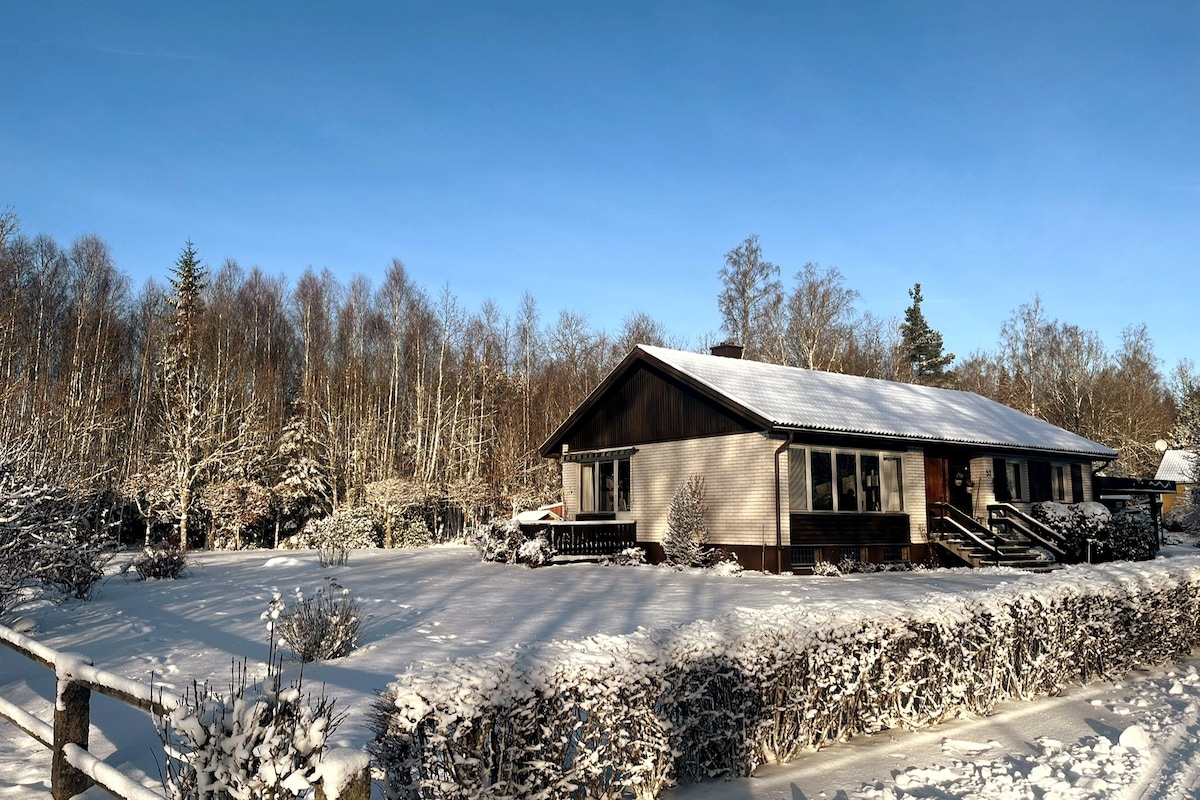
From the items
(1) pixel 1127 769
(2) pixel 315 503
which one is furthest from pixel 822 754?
(2) pixel 315 503

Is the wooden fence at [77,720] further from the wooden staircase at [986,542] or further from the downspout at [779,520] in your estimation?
the wooden staircase at [986,542]

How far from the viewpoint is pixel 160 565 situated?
52.1 feet

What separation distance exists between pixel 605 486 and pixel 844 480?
7.17m

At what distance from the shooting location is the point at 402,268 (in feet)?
130

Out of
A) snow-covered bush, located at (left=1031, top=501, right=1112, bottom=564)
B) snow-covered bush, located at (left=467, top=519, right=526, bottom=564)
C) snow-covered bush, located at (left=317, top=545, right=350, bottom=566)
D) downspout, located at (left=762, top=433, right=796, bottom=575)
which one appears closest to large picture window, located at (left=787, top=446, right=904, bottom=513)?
downspout, located at (left=762, top=433, right=796, bottom=575)

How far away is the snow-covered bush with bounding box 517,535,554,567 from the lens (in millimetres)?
19531

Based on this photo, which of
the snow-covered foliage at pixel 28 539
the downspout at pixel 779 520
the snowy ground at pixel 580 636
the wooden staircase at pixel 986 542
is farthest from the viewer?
the wooden staircase at pixel 986 542

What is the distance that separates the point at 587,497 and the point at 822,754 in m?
18.1

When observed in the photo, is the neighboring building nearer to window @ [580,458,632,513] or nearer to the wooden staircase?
the wooden staircase

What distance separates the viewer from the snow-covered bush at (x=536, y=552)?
1953 centimetres

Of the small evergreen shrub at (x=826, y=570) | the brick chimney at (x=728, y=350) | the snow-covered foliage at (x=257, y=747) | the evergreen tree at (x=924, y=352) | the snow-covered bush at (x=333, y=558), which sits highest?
the evergreen tree at (x=924, y=352)

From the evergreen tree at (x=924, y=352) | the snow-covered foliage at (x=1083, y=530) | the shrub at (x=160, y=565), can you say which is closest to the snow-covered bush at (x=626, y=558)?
the shrub at (x=160, y=565)

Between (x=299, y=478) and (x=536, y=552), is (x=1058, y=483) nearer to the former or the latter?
(x=536, y=552)

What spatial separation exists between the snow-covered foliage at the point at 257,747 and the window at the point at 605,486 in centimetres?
1976
